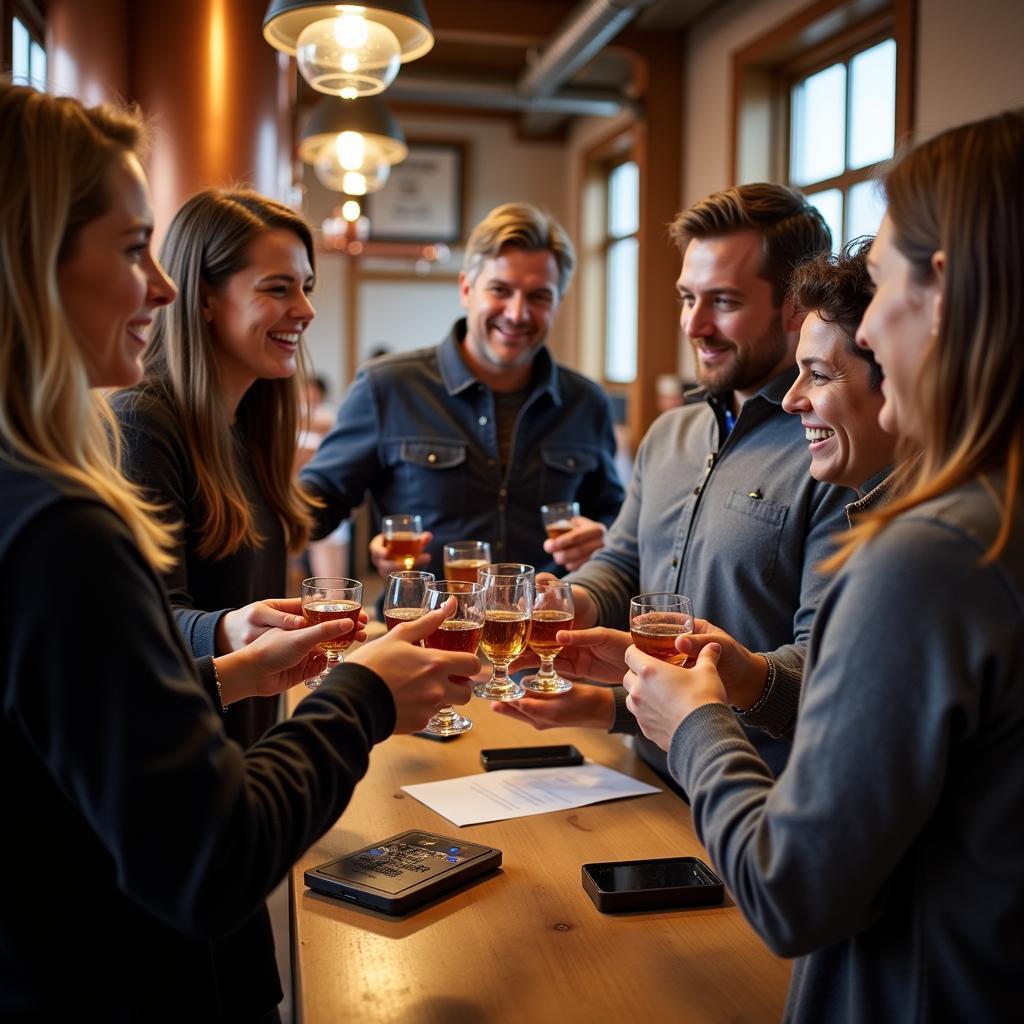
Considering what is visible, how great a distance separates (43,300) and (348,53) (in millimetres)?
1629

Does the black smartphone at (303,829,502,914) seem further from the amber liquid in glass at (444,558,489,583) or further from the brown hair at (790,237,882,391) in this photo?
the brown hair at (790,237,882,391)

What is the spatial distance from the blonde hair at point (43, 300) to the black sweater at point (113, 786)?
0.05 meters

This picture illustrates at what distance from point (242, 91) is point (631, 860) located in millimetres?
4195

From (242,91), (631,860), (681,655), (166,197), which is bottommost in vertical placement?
(631,860)

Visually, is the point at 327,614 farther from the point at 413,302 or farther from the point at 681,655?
the point at 413,302

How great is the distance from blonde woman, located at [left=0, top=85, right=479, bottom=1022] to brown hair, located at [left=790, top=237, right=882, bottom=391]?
104 cm

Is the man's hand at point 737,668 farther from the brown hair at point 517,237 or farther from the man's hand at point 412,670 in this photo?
the brown hair at point 517,237

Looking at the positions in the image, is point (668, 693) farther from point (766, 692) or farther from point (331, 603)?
Result: point (331, 603)

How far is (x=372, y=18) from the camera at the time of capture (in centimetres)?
232

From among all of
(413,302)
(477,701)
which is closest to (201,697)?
(477,701)

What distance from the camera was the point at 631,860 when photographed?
167cm

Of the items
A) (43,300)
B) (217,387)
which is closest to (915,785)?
(43,300)

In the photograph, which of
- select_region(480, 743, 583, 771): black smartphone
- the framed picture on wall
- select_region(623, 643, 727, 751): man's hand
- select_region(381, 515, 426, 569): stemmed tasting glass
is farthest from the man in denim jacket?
the framed picture on wall

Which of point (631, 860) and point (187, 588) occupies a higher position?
point (187, 588)
